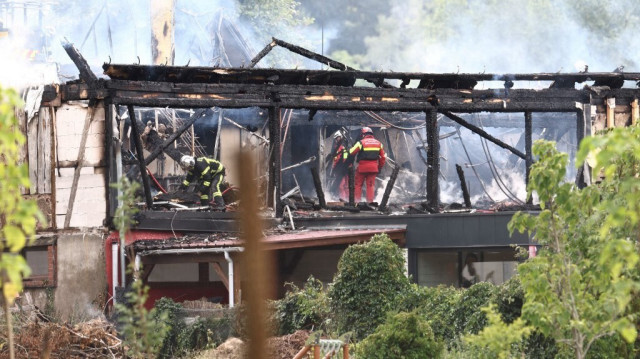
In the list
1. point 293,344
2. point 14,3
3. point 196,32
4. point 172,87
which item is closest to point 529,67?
point 196,32

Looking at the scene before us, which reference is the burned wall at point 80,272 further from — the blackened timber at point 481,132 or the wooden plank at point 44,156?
the blackened timber at point 481,132

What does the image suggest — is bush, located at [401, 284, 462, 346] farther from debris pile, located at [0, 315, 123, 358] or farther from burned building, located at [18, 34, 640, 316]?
debris pile, located at [0, 315, 123, 358]

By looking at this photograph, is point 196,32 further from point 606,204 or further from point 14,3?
point 606,204

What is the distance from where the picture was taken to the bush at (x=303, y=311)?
56.7 feet

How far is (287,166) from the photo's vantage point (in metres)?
27.0

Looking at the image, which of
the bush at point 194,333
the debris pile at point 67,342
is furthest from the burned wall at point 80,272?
the debris pile at point 67,342

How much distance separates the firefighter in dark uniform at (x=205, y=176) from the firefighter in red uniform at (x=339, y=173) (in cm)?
485

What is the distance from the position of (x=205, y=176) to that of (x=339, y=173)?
7.00 meters

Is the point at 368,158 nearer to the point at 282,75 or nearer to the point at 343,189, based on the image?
the point at 282,75

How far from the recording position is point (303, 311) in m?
17.4

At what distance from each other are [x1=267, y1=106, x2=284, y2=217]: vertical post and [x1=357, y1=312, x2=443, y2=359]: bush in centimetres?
755

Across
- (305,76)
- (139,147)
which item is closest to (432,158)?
(305,76)

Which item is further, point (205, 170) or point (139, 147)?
point (205, 170)

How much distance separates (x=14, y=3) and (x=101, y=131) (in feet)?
70.2
